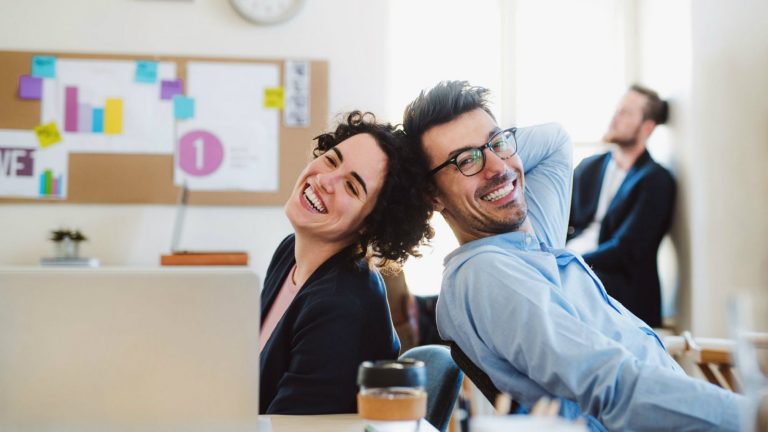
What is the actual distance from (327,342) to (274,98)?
251 cm

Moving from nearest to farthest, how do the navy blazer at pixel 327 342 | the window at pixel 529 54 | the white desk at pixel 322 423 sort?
1. the white desk at pixel 322 423
2. the navy blazer at pixel 327 342
3. the window at pixel 529 54

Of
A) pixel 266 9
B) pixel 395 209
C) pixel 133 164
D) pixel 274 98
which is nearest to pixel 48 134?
pixel 133 164

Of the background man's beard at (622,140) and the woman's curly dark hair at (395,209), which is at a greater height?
the background man's beard at (622,140)

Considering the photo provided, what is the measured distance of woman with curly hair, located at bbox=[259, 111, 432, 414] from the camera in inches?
54.8

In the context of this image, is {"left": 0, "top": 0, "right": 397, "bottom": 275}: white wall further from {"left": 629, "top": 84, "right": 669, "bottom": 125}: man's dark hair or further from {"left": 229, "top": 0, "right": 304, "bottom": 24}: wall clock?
{"left": 629, "top": 84, "right": 669, "bottom": 125}: man's dark hair

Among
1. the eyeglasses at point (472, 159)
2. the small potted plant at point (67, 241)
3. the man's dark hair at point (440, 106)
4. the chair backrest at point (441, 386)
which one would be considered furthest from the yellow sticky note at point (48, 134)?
the chair backrest at point (441, 386)

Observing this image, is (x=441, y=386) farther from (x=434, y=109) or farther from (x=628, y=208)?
(x=628, y=208)

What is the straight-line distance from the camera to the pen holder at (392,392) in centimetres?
98

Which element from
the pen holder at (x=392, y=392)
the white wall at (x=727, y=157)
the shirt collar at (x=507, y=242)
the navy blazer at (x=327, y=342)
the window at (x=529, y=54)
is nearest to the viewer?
the pen holder at (x=392, y=392)

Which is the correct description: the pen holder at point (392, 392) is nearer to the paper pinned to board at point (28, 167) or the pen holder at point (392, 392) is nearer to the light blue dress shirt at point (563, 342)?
the light blue dress shirt at point (563, 342)

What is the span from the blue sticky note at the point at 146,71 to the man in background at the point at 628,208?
2.02 m

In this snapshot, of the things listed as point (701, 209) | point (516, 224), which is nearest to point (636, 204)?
point (701, 209)

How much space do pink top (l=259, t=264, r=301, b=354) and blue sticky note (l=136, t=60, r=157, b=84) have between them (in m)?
2.30

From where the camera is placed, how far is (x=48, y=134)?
3.67 metres
